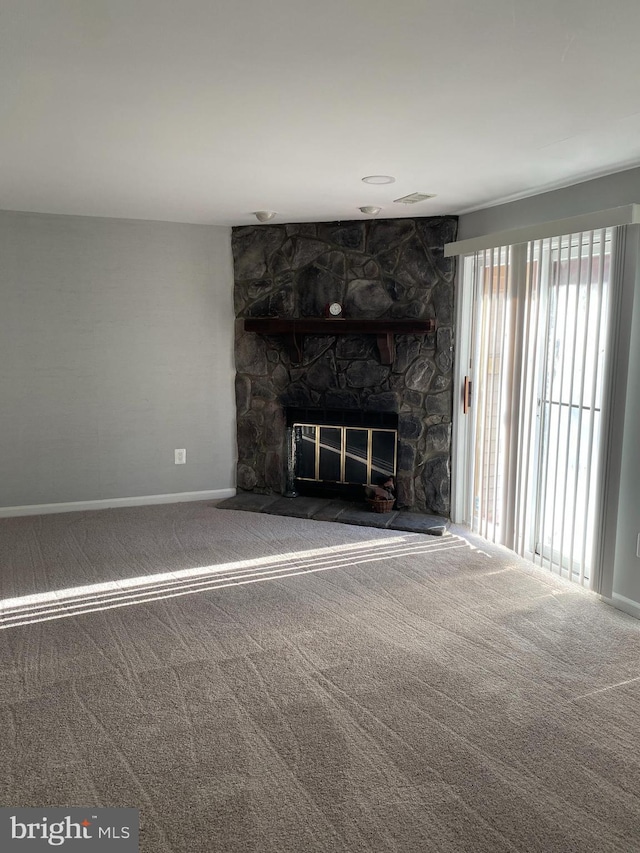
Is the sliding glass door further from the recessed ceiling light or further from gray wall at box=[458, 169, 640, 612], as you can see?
the recessed ceiling light

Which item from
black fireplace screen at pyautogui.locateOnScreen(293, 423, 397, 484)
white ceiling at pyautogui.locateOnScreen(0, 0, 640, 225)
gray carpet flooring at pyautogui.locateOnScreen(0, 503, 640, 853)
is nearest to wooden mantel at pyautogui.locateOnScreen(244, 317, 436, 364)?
black fireplace screen at pyautogui.locateOnScreen(293, 423, 397, 484)

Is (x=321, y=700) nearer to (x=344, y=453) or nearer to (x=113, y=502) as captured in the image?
(x=344, y=453)

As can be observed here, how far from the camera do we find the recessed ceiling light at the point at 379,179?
3686 mm

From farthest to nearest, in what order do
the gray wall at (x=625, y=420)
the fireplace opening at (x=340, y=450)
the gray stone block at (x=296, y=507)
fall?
the fireplace opening at (x=340, y=450) < the gray stone block at (x=296, y=507) < the gray wall at (x=625, y=420)

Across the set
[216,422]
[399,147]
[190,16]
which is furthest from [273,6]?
[216,422]

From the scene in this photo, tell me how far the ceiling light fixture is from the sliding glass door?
1388mm

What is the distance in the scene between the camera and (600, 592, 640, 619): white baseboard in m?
3.44

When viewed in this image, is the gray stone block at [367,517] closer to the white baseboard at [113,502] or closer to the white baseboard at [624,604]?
the white baseboard at [113,502]

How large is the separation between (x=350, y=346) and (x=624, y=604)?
105 inches

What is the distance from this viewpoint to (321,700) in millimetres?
2631

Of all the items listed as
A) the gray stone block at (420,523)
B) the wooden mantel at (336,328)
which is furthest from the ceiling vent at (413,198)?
the gray stone block at (420,523)

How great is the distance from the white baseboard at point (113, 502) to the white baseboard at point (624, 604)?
3089mm

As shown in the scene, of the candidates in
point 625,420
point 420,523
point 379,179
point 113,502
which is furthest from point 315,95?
point 113,502

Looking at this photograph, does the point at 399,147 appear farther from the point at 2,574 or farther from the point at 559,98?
the point at 2,574
